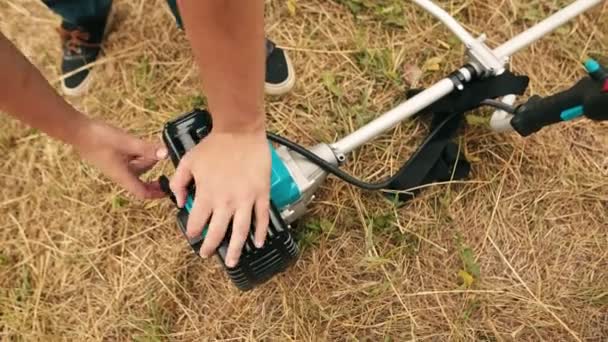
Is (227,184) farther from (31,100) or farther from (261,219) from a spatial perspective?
(31,100)

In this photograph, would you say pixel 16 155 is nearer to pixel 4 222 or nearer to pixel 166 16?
pixel 4 222

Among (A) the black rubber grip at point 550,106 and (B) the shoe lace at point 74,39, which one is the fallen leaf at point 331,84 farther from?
(B) the shoe lace at point 74,39

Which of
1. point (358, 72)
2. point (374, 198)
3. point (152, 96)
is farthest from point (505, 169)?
point (152, 96)

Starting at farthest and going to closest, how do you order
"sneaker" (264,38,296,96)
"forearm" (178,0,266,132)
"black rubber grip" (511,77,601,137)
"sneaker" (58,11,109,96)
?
1. "sneaker" (58,11,109,96)
2. "sneaker" (264,38,296,96)
3. "black rubber grip" (511,77,601,137)
4. "forearm" (178,0,266,132)

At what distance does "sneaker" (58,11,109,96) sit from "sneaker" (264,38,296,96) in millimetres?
426

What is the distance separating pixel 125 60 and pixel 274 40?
0.36 meters

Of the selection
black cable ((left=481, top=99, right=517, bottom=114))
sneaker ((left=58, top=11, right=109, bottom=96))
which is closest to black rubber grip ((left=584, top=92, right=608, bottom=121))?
black cable ((left=481, top=99, right=517, bottom=114))

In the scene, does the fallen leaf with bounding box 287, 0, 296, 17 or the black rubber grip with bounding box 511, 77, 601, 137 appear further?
the fallen leaf with bounding box 287, 0, 296, 17

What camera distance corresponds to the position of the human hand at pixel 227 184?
710 mm

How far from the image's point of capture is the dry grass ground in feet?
3.67

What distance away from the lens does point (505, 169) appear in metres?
1.18

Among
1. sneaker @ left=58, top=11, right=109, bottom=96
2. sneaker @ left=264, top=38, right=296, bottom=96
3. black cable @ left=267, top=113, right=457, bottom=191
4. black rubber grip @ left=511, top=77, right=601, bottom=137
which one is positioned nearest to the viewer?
black rubber grip @ left=511, top=77, right=601, bottom=137

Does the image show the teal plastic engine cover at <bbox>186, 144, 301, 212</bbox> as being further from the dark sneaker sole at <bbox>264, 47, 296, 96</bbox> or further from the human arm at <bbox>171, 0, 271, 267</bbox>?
the dark sneaker sole at <bbox>264, 47, 296, 96</bbox>

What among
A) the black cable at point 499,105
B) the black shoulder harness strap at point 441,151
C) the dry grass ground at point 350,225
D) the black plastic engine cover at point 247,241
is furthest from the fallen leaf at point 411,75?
the black plastic engine cover at point 247,241
